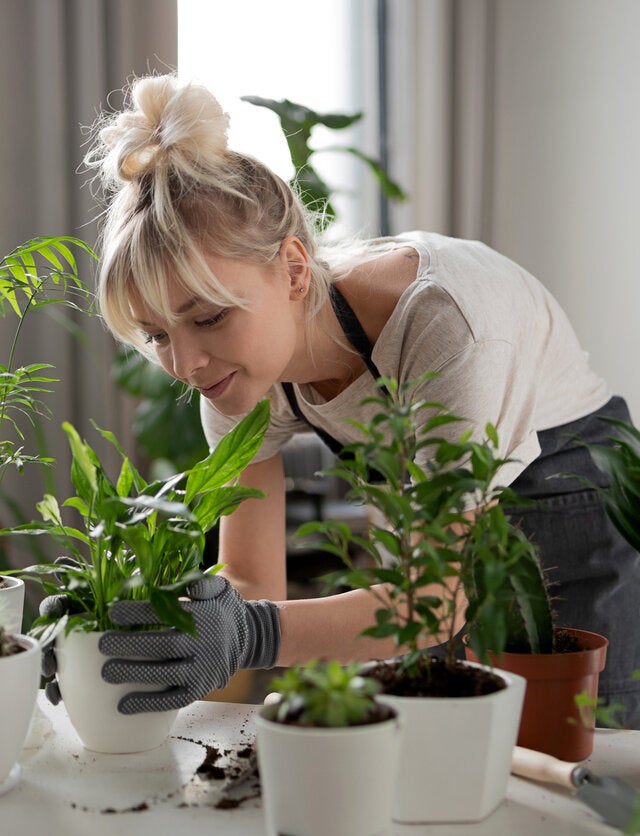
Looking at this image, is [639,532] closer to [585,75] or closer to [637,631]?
[637,631]

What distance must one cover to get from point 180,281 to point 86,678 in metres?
0.46

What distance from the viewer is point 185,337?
1.10 metres

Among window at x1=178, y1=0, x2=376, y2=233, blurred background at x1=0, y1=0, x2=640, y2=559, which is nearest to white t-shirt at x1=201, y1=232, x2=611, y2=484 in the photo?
blurred background at x1=0, y1=0, x2=640, y2=559

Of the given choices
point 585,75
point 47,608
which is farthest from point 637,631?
point 585,75

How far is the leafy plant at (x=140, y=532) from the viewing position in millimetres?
794

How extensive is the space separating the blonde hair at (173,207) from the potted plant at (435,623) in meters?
0.44

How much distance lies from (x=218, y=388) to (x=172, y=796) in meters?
0.54

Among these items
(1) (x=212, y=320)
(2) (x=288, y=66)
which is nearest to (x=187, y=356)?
(1) (x=212, y=320)

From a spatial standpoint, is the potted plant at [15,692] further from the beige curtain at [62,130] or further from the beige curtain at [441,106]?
the beige curtain at [441,106]

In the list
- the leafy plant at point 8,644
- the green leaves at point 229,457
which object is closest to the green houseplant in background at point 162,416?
the green leaves at point 229,457

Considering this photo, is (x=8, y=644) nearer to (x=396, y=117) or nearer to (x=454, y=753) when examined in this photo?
(x=454, y=753)

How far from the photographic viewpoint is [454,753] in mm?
663

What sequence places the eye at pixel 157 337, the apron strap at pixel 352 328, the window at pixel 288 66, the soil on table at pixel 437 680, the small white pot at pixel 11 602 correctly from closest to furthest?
1. the soil on table at pixel 437 680
2. the small white pot at pixel 11 602
3. the eye at pixel 157 337
4. the apron strap at pixel 352 328
5. the window at pixel 288 66

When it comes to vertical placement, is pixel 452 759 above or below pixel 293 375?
below
